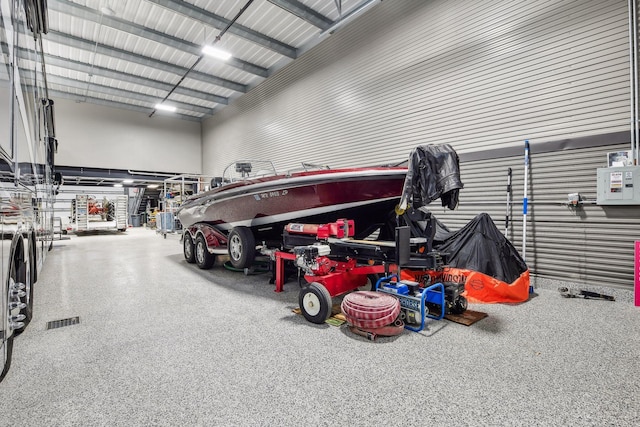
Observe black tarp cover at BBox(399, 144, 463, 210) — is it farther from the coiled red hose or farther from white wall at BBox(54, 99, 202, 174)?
white wall at BBox(54, 99, 202, 174)

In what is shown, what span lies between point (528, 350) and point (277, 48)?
7676 mm

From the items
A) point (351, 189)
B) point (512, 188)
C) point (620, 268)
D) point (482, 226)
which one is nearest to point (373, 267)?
point (351, 189)

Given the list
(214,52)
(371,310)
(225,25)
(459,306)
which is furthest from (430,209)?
(214,52)

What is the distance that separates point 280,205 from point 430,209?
272 centimetres

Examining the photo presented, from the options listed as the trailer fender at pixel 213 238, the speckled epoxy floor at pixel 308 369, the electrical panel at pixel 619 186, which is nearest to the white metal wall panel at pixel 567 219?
the electrical panel at pixel 619 186

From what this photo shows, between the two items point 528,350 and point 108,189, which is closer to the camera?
point 528,350

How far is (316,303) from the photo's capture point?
238cm

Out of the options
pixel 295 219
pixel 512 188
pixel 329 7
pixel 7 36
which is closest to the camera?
pixel 7 36

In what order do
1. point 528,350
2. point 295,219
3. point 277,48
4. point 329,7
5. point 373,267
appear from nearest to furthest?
1. point 528,350
2. point 373,267
3. point 295,219
4. point 329,7
5. point 277,48

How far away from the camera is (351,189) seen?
299 centimetres

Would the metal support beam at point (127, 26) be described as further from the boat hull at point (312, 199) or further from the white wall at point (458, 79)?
the boat hull at point (312, 199)

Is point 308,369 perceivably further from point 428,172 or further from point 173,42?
point 173,42

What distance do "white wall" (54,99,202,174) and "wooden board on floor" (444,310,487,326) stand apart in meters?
12.4

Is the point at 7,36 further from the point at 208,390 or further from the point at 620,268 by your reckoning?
the point at 620,268
